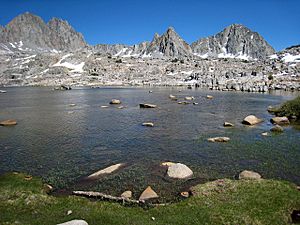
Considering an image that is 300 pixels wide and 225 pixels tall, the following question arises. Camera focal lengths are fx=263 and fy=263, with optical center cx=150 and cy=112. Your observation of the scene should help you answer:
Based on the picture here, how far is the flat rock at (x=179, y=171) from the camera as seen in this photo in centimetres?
2542

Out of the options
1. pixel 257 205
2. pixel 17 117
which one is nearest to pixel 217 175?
pixel 257 205

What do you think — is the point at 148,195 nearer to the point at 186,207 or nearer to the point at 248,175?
the point at 186,207

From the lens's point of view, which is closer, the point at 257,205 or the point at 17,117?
the point at 257,205

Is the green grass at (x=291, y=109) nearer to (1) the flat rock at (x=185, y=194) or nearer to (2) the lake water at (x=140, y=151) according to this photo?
(2) the lake water at (x=140, y=151)

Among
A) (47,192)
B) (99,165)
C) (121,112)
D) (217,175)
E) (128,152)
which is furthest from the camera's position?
(121,112)

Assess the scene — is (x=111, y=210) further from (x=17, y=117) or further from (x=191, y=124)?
(x=17, y=117)

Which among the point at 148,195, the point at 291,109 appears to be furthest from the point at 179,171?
the point at 291,109

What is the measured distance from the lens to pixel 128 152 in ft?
109

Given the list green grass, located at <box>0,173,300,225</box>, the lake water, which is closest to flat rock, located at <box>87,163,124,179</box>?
the lake water

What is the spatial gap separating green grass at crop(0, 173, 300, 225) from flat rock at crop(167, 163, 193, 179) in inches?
135

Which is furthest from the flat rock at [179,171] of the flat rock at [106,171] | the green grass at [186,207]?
the flat rock at [106,171]

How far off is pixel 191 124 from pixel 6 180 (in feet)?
112

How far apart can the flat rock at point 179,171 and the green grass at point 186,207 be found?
11.3 feet

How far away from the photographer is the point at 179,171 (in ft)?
84.7
